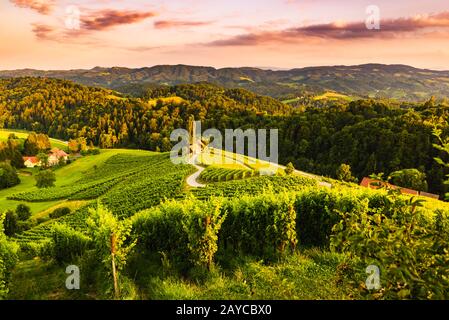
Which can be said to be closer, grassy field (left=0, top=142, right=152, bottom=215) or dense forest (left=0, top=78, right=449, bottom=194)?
grassy field (left=0, top=142, right=152, bottom=215)

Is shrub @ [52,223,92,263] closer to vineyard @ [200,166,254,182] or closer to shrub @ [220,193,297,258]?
shrub @ [220,193,297,258]

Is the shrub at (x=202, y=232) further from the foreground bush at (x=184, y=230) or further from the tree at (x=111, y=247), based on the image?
the tree at (x=111, y=247)

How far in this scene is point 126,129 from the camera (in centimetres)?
16350

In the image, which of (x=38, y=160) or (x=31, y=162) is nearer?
(x=38, y=160)

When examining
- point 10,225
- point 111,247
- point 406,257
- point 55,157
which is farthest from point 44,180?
point 406,257

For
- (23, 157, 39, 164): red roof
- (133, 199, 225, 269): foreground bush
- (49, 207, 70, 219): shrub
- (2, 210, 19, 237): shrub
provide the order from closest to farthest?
(133, 199, 225, 269): foreground bush, (2, 210, 19, 237): shrub, (49, 207, 70, 219): shrub, (23, 157, 39, 164): red roof

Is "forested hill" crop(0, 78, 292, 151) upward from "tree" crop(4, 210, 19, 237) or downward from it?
upward

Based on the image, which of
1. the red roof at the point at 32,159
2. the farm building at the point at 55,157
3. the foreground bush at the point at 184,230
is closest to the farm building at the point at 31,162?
the red roof at the point at 32,159

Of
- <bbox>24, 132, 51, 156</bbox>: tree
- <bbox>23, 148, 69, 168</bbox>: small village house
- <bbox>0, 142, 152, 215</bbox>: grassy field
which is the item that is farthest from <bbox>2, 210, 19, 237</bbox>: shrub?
<bbox>24, 132, 51, 156</bbox>: tree

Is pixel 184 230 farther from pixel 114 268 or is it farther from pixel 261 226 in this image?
pixel 114 268

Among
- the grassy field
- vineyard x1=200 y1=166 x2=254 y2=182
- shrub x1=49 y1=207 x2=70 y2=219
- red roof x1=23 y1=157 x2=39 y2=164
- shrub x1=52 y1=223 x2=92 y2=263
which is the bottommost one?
the grassy field

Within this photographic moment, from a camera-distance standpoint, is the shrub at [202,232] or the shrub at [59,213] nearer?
the shrub at [202,232]

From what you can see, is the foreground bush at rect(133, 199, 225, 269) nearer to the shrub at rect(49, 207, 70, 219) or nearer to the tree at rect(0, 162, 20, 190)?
the shrub at rect(49, 207, 70, 219)

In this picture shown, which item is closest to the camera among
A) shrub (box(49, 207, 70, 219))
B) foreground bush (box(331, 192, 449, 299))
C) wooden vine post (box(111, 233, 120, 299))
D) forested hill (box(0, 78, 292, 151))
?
foreground bush (box(331, 192, 449, 299))
